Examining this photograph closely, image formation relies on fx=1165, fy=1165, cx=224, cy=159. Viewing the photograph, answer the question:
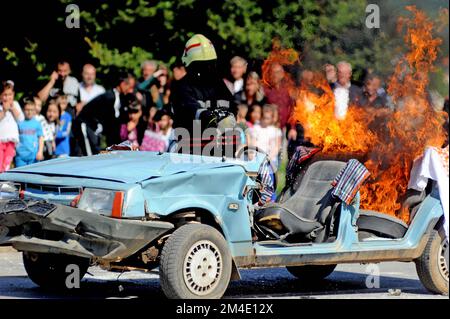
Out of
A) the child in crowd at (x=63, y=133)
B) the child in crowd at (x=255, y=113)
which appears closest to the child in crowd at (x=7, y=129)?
the child in crowd at (x=63, y=133)

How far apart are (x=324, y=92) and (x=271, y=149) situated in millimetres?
5432

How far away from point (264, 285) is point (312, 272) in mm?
583

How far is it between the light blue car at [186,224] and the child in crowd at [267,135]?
6.53m

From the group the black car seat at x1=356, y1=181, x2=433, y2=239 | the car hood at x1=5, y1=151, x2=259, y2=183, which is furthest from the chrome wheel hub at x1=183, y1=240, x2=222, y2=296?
the black car seat at x1=356, y1=181, x2=433, y2=239

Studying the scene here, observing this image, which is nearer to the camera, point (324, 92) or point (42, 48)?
point (324, 92)

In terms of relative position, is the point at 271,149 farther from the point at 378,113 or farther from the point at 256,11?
the point at 378,113

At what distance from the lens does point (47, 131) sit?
677 inches

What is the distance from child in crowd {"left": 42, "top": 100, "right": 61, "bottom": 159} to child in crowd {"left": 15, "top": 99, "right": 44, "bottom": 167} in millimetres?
289

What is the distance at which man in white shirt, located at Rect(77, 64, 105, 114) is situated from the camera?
58.9 feet

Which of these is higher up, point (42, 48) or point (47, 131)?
point (42, 48)

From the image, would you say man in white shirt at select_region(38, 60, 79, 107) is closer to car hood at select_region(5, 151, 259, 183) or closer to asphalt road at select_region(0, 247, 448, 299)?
asphalt road at select_region(0, 247, 448, 299)

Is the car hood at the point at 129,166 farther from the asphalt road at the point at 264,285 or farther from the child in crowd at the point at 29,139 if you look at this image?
the child in crowd at the point at 29,139

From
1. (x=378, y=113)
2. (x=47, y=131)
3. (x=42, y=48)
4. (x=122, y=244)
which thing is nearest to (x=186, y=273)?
(x=122, y=244)

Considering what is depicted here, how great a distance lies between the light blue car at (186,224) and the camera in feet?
30.9
